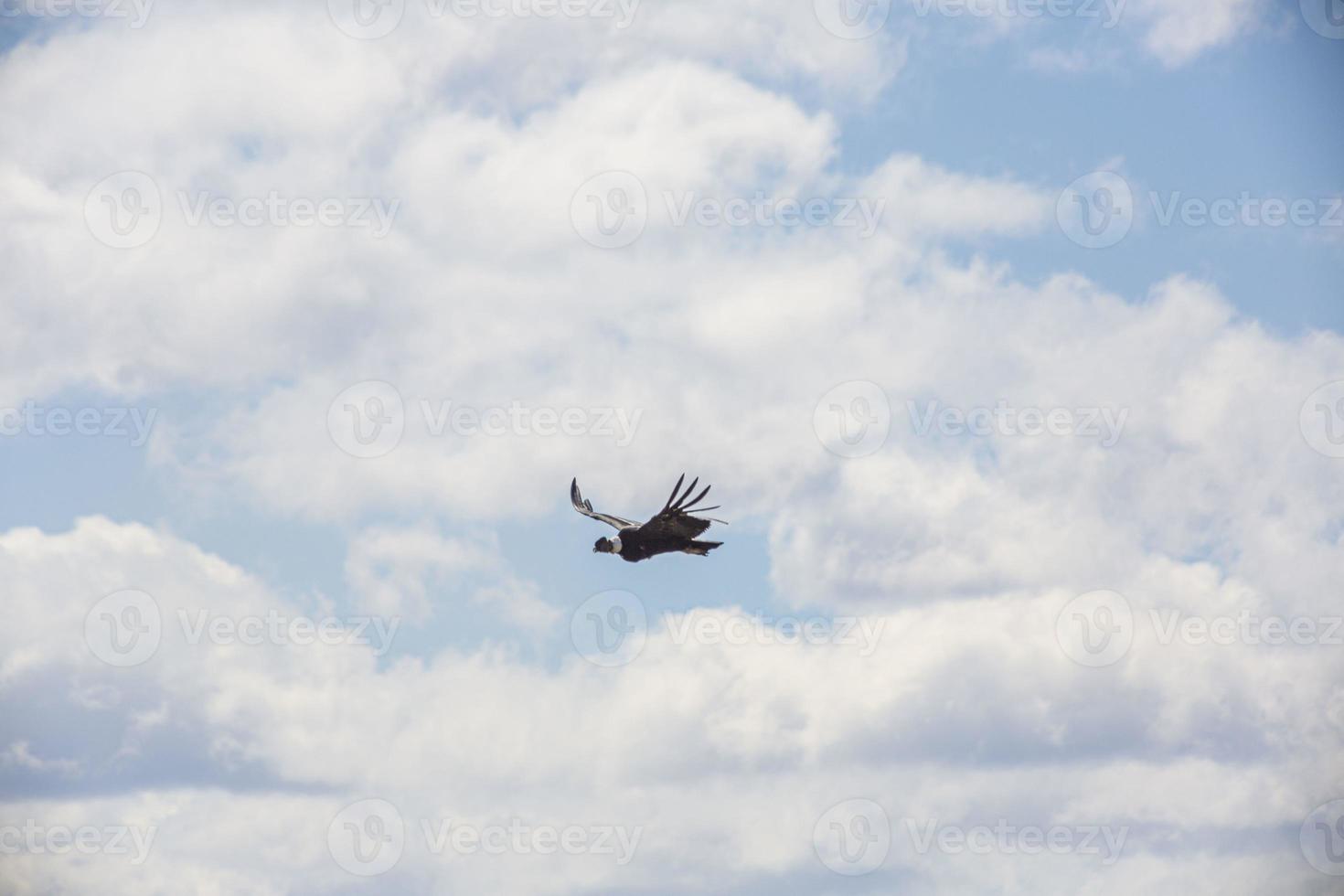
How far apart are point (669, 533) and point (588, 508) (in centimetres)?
1009

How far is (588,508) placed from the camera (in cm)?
8862

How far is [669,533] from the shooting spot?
261 ft

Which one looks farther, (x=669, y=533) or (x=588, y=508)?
(x=588, y=508)
